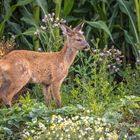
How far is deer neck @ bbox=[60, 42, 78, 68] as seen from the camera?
42.0 feet

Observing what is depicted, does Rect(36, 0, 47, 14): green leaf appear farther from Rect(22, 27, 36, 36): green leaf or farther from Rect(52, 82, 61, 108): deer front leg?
Rect(52, 82, 61, 108): deer front leg

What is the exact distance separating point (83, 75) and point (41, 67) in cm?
74

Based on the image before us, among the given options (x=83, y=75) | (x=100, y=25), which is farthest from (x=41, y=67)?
(x=100, y=25)

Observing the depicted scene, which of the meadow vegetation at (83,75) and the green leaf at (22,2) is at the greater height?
the green leaf at (22,2)

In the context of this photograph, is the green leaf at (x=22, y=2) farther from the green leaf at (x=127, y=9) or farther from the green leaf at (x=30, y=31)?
the green leaf at (x=127, y=9)

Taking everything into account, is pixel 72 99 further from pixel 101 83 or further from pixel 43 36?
pixel 43 36

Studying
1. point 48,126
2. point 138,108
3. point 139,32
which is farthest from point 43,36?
point 48,126

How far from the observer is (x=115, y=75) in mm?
14719

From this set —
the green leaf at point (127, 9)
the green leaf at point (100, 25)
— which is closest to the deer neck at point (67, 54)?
the green leaf at point (100, 25)

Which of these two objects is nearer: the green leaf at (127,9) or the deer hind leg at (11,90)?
the deer hind leg at (11,90)

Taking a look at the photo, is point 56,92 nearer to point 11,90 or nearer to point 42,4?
point 11,90

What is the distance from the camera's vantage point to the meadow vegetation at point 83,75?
31.2ft

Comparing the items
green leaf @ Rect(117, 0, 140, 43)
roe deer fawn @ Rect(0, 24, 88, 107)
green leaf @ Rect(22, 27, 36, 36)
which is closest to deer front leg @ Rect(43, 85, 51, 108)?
roe deer fawn @ Rect(0, 24, 88, 107)

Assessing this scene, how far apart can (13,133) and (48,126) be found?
0.49 metres
